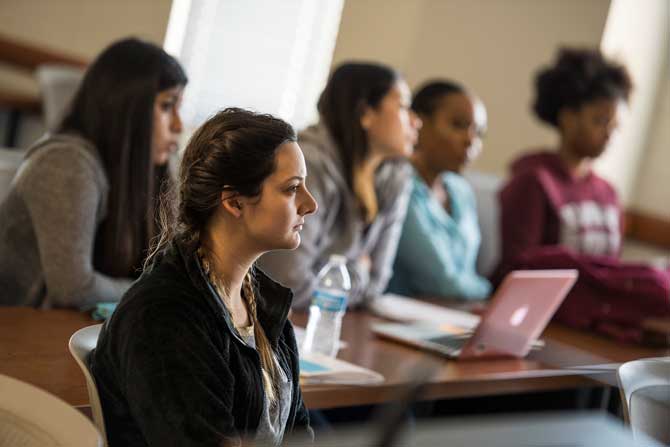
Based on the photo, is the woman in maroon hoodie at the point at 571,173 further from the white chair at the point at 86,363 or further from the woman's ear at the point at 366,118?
the white chair at the point at 86,363

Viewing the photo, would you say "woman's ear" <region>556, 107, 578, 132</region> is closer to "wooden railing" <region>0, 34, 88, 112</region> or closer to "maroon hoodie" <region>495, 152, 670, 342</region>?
"maroon hoodie" <region>495, 152, 670, 342</region>

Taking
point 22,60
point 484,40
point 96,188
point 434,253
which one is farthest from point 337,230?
point 484,40

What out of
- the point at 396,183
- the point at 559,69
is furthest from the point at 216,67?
the point at 396,183

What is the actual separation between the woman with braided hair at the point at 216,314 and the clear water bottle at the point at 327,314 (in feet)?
1.64

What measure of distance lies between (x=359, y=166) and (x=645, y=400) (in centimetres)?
139

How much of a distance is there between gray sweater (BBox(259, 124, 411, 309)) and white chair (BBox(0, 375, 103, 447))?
138 centimetres

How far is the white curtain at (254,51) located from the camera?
4.93m

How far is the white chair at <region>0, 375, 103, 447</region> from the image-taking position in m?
1.20

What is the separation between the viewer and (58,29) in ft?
15.4

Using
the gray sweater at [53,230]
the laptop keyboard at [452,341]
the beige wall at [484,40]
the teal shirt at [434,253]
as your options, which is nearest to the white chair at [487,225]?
the teal shirt at [434,253]

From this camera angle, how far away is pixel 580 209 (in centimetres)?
386

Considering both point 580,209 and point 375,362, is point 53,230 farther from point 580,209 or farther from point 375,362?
point 580,209

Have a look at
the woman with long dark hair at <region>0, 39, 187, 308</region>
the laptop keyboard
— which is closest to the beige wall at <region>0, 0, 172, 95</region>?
the woman with long dark hair at <region>0, 39, 187, 308</region>

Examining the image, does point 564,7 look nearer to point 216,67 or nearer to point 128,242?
point 216,67
